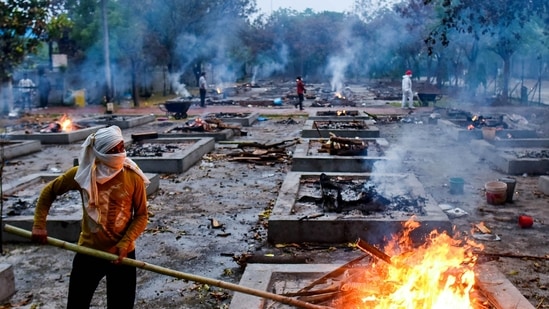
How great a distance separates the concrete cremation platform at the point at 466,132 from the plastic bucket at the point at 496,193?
18.9ft

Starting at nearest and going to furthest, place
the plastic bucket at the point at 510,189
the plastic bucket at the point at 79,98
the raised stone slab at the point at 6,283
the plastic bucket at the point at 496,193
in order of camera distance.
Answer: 1. the raised stone slab at the point at 6,283
2. the plastic bucket at the point at 496,193
3. the plastic bucket at the point at 510,189
4. the plastic bucket at the point at 79,98

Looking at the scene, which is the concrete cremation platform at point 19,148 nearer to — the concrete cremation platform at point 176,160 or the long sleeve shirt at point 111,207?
Answer: the concrete cremation platform at point 176,160

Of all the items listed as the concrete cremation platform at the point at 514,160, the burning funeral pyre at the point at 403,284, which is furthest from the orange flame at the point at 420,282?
the concrete cremation platform at the point at 514,160

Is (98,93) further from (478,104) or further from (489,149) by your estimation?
(489,149)

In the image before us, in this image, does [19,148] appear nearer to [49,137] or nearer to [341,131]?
[49,137]

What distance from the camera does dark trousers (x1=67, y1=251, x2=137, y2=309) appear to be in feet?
13.0

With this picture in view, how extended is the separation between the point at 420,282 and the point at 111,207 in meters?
2.59

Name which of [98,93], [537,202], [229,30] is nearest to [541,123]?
[537,202]

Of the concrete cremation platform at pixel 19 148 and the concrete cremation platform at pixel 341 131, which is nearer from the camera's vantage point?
the concrete cremation platform at pixel 19 148

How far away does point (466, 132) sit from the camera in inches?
588

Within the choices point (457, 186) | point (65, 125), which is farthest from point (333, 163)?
point (65, 125)

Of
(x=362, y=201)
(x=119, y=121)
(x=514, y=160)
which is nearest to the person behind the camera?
(x=362, y=201)

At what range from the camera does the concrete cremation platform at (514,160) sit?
1091 centimetres

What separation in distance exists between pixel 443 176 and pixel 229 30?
36.0 metres
